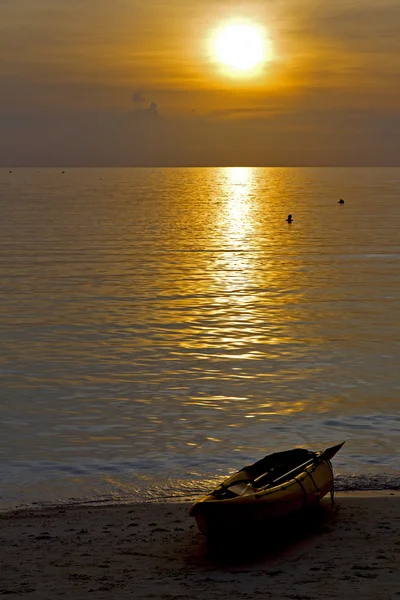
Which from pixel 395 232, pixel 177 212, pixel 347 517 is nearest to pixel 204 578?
pixel 347 517

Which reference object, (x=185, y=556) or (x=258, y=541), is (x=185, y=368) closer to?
(x=258, y=541)

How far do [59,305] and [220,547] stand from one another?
30.2m

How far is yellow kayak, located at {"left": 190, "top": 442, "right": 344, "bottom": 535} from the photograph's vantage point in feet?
47.6

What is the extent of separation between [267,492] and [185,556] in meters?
1.77

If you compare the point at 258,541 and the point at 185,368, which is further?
the point at 185,368

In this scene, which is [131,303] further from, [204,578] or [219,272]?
[204,578]

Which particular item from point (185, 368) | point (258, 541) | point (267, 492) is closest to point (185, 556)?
point (258, 541)

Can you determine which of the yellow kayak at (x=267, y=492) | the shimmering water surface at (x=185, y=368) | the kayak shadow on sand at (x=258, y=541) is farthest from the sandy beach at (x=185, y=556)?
the shimmering water surface at (x=185, y=368)

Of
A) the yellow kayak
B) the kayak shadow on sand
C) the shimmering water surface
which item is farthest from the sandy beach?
the shimmering water surface

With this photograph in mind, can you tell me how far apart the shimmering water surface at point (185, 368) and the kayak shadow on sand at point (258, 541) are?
2.88m

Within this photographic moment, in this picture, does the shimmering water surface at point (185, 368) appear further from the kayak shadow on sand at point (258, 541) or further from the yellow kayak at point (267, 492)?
the kayak shadow on sand at point (258, 541)

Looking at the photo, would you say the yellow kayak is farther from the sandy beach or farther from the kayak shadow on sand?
the sandy beach

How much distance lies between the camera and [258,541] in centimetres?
1507

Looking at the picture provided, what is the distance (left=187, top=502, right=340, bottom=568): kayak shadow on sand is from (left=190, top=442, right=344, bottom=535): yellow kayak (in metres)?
0.19
